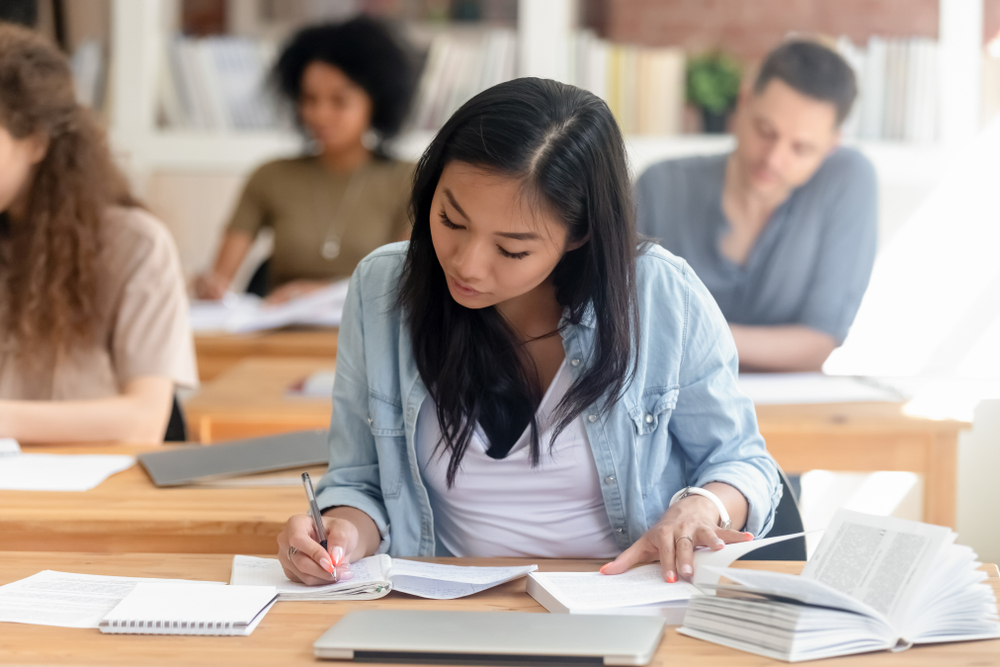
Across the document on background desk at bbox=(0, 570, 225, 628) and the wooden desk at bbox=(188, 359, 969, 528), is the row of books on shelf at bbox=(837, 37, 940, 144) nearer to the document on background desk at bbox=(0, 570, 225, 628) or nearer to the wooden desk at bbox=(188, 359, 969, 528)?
the wooden desk at bbox=(188, 359, 969, 528)

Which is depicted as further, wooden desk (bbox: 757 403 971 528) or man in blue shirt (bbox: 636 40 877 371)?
man in blue shirt (bbox: 636 40 877 371)

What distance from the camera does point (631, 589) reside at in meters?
1.07

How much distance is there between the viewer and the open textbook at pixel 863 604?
0.91 metres

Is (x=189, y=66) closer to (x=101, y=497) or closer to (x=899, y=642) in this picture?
(x=101, y=497)

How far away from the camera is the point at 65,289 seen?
178 cm

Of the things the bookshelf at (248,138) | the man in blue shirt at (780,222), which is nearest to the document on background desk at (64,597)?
the man in blue shirt at (780,222)

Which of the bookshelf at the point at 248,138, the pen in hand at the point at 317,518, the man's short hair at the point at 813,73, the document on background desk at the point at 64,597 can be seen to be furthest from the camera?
the bookshelf at the point at 248,138

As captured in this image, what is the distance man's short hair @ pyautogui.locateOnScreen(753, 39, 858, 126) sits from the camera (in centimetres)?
222

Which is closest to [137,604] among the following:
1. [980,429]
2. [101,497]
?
[101,497]

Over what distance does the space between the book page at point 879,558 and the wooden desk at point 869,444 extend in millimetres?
831

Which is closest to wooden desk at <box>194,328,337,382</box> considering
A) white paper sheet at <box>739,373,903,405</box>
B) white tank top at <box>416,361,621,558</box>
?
white paper sheet at <box>739,373,903,405</box>

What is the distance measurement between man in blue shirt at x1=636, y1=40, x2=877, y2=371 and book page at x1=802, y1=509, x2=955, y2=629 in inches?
47.4

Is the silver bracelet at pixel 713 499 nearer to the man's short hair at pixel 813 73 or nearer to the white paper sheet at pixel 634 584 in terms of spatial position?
the white paper sheet at pixel 634 584

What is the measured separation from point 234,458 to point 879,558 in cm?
96
